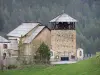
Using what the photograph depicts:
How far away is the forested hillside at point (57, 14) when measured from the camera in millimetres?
90812

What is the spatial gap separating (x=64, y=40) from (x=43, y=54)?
398 cm

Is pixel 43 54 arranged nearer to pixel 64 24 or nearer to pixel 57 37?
pixel 57 37

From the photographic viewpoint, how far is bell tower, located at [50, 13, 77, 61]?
43.2 meters

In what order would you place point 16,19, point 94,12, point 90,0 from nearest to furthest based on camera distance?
point 16,19, point 94,12, point 90,0

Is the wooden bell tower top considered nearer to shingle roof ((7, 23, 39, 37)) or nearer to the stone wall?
the stone wall

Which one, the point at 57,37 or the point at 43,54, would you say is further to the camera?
the point at 57,37

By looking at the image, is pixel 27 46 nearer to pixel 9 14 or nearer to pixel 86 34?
pixel 86 34

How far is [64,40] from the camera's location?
43156 millimetres

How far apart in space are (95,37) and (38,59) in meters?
56.0

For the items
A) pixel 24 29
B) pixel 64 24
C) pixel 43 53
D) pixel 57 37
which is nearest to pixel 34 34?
pixel 24 29

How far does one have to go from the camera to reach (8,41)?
1697 inches

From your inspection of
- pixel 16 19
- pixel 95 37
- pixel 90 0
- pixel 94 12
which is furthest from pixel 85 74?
pixel 90 0

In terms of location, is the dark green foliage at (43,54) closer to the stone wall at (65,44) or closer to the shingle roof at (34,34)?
the shingle roof at (34,34)

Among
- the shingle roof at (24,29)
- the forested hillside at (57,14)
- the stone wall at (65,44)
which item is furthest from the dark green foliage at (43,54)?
the forested hillside at (57,14)
